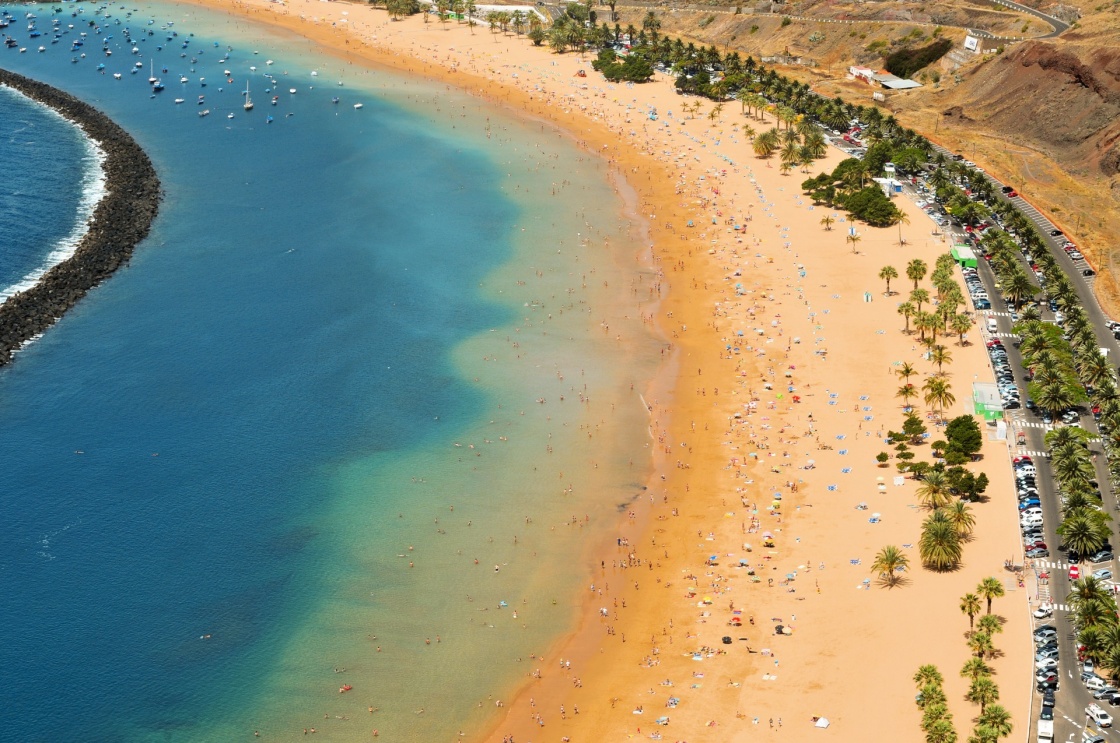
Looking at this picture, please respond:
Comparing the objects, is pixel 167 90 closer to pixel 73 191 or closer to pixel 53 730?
pixel 73 191

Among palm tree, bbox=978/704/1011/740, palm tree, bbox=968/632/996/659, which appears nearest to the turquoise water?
palm tree, bbox=968/632/996/659

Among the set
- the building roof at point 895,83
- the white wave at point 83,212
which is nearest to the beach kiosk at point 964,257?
the building roof at point 895,83

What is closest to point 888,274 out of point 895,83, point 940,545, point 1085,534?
point 1085,534

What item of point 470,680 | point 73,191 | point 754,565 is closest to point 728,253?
point 754,565

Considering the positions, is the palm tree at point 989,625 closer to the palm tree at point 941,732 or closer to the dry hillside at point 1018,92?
the palm tree at point 941,732

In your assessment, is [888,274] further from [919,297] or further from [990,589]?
[990,589]
